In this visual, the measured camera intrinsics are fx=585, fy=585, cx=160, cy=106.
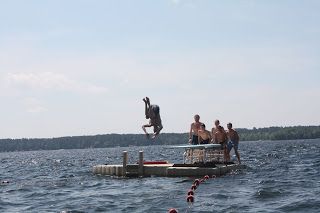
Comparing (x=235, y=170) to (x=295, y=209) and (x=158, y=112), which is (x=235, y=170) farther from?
(x=295, y=209)

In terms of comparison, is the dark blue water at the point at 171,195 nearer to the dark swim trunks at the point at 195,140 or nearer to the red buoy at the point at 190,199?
the red buoy at the point at 190,199

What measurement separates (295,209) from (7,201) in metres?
10.4

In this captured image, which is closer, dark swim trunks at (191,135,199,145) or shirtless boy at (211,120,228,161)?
shirtless boy at (211,120,228,161)

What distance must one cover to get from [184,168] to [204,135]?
2.42m

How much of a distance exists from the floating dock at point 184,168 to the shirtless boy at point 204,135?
46 cm

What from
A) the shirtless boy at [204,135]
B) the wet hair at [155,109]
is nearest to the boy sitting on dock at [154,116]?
the wet hair at [155,109]

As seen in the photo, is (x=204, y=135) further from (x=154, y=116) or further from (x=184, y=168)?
(x=154, y=116)

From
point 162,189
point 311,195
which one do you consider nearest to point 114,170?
point 162,189

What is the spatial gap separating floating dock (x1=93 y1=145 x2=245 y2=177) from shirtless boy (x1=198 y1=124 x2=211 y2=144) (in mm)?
456

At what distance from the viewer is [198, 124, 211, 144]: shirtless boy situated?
2739cm

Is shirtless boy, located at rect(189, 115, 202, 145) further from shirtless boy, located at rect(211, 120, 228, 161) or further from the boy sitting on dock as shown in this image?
the boy sitting on dock

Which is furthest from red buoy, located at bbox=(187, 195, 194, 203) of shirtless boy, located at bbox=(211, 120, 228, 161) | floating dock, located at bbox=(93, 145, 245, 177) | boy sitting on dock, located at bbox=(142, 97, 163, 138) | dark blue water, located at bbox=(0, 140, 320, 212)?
shirtless boy, located at bbox=(211, 120, 228, 161)

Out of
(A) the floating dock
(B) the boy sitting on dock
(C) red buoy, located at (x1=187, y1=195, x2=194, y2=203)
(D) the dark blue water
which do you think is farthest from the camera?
(A) the floating dock

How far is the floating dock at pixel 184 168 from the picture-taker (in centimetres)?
2547
